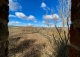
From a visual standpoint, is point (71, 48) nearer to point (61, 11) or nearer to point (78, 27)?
point (78, 27)

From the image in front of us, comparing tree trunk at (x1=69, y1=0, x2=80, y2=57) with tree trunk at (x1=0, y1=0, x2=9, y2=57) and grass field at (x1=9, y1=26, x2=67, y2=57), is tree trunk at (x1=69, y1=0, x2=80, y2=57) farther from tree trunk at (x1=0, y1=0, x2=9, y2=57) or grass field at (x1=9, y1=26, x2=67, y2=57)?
grass field at (x1=9, y1=26, x2=67, y2=57)

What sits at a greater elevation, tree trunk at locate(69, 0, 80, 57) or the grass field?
tree trunk at locate(69, 0, 80, 57)

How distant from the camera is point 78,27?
A: 79 cm

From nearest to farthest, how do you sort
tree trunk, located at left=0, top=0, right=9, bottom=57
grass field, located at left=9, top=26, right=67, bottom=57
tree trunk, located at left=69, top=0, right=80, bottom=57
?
tree trunk, located at left=69, top=0, right=80, bottom=57 < tree trunk, located at left=0, top=0, right=9, bottom=57 < grass field, located at left=9, top=26, right=67, bottom=57

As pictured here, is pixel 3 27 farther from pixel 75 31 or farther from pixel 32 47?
pixel 32 47

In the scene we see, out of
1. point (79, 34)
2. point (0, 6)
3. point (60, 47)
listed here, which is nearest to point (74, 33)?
point (79, 34)

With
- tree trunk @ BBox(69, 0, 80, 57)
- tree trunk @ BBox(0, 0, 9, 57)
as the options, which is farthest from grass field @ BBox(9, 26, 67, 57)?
tree trunk @ BBox(69, 0, 80, 57)

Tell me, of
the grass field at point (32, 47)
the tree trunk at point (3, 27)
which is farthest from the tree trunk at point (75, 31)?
the grass field at point (32, 47)

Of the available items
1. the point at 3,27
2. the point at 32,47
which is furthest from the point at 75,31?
the point at 32,47

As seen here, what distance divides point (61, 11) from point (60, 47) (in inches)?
97.7

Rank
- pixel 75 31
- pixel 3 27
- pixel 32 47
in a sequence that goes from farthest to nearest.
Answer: pixel 32 47 → pixel 3 27 → pixel 75 31

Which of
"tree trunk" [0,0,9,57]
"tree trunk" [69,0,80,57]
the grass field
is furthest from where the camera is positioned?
the grass field

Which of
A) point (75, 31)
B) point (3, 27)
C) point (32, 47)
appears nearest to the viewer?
point (75, 31)

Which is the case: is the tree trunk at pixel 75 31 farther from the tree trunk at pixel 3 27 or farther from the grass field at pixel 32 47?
the grass field at pixel 32 47
